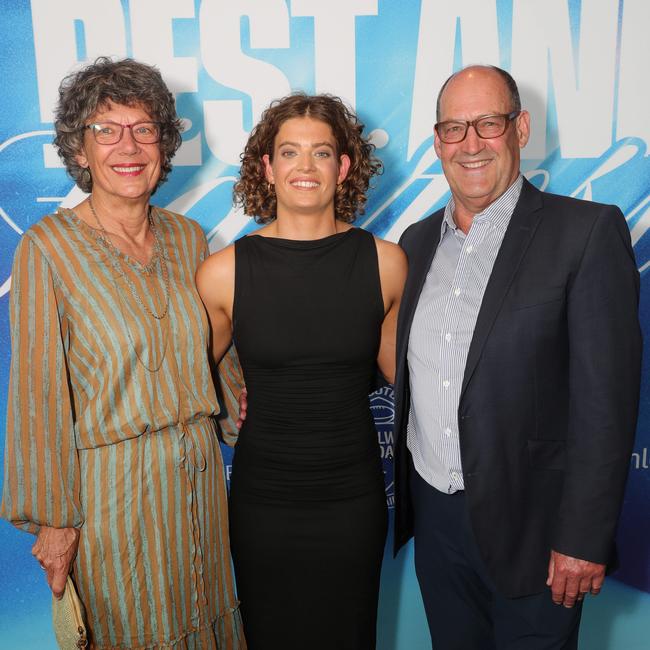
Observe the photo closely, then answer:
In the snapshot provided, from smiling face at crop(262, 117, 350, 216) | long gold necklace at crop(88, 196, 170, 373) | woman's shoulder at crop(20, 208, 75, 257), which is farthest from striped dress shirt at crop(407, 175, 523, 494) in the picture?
woman's shoulder at crop(20, 208, 75, 257)

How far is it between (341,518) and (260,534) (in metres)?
0.24

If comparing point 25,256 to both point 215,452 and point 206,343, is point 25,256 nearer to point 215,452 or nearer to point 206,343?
point 206,343

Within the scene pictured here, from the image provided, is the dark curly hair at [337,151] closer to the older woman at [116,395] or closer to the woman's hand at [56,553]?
the older woman at [116,395]

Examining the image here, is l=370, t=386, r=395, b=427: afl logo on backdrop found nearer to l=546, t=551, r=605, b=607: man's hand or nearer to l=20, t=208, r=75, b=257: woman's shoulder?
l=546, t=551, r=605, b=607: man's hand

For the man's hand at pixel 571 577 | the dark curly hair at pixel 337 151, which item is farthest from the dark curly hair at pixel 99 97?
the man's hand at pixel 571 577

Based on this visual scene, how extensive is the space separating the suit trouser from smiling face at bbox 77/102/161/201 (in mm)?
1166

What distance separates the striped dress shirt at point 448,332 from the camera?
177 cm

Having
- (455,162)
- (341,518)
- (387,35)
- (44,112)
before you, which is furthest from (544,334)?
(44,112)

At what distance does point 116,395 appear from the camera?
5.79ft

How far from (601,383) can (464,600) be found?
821mm

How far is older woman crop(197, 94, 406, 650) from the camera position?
1952 mm

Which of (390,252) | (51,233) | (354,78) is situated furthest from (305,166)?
(354,78)

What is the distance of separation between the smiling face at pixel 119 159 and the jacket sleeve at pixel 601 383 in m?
1.18

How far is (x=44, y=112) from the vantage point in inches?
101
